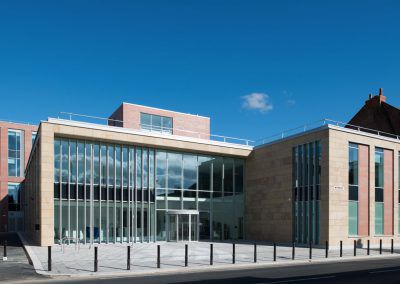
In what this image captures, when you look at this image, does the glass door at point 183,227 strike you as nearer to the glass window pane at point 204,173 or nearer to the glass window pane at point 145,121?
the glass window pane at point 204,173

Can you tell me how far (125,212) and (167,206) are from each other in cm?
338

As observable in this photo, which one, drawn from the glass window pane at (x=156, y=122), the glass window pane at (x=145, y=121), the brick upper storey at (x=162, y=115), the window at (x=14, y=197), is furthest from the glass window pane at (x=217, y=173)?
the window at (x=14, y=197)

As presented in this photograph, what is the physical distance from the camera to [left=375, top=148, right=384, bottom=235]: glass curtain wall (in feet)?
101

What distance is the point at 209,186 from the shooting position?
3428 centimetres

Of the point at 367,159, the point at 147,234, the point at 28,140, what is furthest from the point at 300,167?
the point at 28,140

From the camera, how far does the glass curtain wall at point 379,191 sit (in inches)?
1211

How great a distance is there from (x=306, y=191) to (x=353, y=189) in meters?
3.24

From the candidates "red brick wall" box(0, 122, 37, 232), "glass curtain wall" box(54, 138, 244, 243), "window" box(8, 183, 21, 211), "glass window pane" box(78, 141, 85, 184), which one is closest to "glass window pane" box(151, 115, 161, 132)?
"glass curtain wall" box(54, 138, 244, 243)

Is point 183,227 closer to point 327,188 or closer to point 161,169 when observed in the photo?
point 161,169

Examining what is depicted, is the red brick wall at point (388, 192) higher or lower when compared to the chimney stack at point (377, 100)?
lower

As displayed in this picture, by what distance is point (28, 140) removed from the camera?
181 feet

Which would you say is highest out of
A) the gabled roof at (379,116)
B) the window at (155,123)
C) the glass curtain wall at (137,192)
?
the gabled roof at (379,116)

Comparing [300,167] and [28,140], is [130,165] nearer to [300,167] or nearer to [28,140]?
[300,167]

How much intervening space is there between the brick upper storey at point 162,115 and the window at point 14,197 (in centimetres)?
2124
